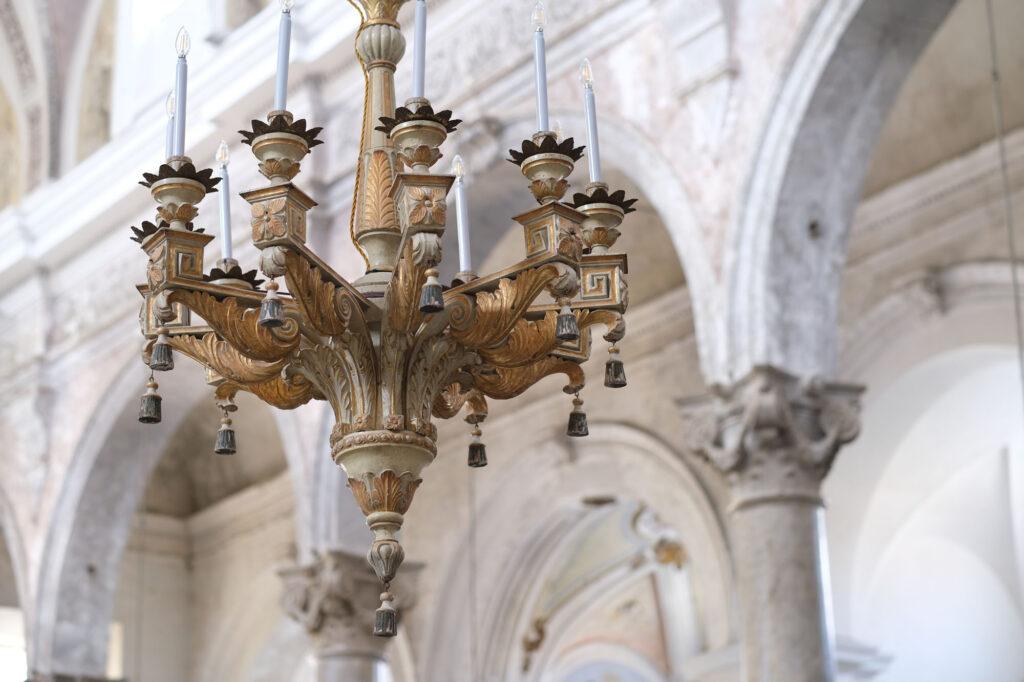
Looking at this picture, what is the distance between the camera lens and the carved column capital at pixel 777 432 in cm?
586

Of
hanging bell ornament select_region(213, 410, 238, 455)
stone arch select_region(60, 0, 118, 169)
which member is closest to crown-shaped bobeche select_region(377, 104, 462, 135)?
hanging bell ornament select_region(213, 410, 238, 455)

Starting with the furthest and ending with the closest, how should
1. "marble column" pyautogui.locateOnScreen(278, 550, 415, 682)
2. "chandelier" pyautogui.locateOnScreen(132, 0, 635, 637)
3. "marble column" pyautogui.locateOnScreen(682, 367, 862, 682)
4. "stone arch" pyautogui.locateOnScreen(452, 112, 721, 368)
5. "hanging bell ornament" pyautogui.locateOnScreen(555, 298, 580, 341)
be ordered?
"marble column" pyautogui.locateOnScreen(278, 550, 415, 682)
"stone arch" pyautogui.locateOnScreen(452, 112, 721, 368)
"marble column" pyautogui.locateOnScreen(682, 367, 862, 682)
"chandelier" pyautogui.locateOnScreen(132, 0, 635, 637)
"hanging bell ornament" pyautogui.locateOnScreen(555, 298, 580, 341)

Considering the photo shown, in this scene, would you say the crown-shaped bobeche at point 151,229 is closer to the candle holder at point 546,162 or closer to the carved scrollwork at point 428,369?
the carved scrollwork at point 428,369

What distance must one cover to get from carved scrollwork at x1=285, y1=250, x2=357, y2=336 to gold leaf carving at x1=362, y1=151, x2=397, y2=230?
32cm

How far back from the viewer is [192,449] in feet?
46.5

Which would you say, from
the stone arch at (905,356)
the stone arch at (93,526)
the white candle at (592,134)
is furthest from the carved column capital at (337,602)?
the white candle at (592,134)

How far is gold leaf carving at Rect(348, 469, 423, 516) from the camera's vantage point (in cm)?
379

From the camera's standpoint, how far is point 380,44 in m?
4.06

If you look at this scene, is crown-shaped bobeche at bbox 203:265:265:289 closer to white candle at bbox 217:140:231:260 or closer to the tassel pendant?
white candle at bbox 217:140:231:260

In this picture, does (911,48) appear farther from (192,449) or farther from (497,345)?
(192,449)

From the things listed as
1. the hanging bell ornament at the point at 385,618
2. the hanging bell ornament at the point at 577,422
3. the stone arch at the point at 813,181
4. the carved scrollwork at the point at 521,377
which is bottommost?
the hanging bell ornament at the point at 385,618

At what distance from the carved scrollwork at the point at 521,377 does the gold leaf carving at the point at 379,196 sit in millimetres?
453

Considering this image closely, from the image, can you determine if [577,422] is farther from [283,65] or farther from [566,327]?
[283,65]

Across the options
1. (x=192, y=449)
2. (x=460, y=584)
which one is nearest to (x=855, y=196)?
(x=460, y=584)
